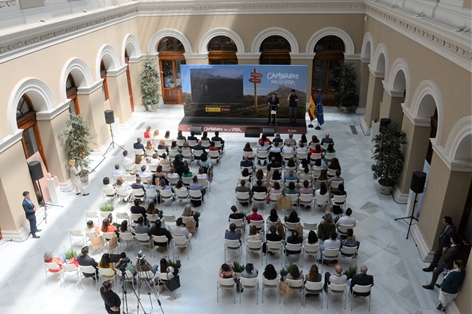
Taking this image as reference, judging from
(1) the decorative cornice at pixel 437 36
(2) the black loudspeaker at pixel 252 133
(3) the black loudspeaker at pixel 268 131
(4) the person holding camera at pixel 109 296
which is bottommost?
(2) the black loudspeaker at pixel 252 133

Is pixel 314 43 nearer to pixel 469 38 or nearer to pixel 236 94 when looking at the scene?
pixel 236 94

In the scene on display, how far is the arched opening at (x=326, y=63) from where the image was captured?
1964 cm

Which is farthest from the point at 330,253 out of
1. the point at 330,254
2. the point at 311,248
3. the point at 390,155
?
the point at 390,155

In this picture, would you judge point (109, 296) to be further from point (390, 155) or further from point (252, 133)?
point (252, 133)

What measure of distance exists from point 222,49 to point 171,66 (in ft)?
9.46

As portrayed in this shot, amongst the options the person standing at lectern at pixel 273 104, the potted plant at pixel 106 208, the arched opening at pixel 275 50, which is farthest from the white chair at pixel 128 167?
the arched opening at pixel 275 50

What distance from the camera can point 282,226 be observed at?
1016 centimetres

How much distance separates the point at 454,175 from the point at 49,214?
1120 cm

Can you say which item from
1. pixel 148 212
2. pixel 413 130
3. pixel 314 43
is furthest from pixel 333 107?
pixel 148 212

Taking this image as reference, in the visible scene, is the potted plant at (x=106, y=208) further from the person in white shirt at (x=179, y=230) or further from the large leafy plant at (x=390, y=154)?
the large leafy plant at (x=390, y=154)

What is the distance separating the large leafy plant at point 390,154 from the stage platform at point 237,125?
5399 mm

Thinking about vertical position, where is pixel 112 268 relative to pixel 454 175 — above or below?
below

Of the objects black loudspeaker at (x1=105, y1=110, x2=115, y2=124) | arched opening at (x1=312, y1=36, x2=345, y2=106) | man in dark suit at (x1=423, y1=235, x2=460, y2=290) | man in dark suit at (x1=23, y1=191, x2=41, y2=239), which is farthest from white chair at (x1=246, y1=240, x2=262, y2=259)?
arched opening at (x1=312, y1=36, x2=345, y2=106)

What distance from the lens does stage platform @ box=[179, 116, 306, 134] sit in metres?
17.5
